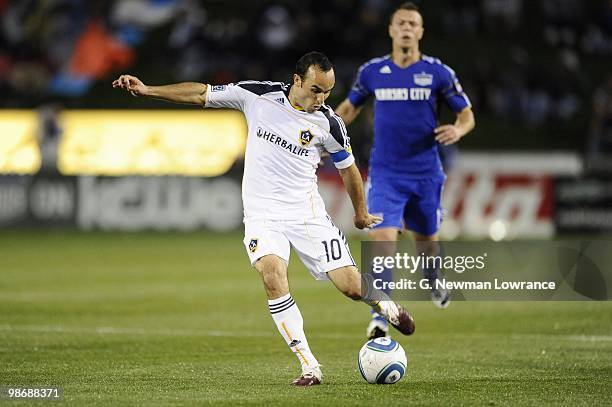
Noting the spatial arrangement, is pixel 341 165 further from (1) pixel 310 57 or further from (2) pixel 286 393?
(2) pixel 286 393

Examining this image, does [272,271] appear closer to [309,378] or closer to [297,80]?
[309,378]

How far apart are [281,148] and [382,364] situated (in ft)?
5.41

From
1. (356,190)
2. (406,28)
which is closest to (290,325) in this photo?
(356,190)

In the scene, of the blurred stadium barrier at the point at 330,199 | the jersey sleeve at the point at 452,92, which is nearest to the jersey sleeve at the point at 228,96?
the jersey sleeve at the point at 452,92

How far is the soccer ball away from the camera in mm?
8133

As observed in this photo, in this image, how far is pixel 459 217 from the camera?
22000mm

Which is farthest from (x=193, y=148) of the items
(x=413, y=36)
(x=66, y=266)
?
(x=413, y=36)

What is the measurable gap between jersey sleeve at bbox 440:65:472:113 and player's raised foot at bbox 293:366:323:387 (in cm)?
356

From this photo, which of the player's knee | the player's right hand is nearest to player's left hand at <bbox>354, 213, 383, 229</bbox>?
the player's knee

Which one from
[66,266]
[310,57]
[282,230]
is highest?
[310,57]

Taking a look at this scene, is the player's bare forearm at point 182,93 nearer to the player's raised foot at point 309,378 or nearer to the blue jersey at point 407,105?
the player's raised foot at point 309,378

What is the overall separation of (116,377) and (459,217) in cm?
1426

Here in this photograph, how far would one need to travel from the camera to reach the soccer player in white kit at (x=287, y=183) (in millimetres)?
8172

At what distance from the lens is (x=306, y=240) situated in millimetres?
8320
